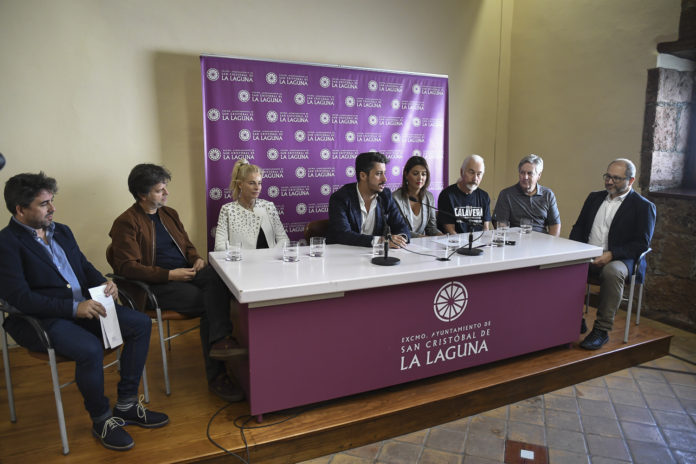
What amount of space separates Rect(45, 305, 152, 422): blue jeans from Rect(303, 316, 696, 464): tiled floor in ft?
3.15

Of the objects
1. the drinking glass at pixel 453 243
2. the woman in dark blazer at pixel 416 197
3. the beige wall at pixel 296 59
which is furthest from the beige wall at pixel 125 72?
the drinking glass at pixel 453 243

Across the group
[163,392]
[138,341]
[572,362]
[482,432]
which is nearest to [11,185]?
[138,341]

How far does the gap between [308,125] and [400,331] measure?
7.35 feet

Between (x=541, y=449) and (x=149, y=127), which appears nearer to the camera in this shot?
(x=541, y=449)

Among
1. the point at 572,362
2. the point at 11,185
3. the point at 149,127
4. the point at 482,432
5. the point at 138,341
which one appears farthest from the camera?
the point at 149,127

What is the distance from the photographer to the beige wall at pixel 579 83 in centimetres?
389

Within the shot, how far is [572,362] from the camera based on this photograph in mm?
2846

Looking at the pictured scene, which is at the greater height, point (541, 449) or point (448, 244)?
point (448, 244)

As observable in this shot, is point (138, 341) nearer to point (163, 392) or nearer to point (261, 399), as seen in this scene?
point (163, 392)

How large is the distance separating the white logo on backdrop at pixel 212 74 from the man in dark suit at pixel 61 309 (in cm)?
174

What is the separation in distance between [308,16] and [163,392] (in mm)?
3168

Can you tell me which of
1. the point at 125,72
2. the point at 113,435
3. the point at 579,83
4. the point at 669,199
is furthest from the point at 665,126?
the point at 113,435

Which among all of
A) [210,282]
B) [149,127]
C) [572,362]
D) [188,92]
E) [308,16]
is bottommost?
[572,362]

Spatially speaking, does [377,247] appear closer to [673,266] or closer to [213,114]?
[213,114]
